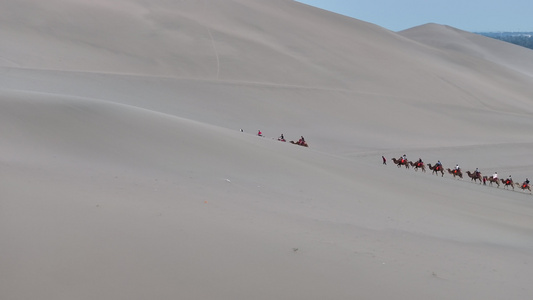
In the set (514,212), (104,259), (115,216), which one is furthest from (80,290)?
(514,212)

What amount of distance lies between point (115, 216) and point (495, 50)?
86.8 meters

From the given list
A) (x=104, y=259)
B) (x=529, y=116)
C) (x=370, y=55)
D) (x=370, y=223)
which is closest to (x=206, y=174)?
(x=370, y=223)

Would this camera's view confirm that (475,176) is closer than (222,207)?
No

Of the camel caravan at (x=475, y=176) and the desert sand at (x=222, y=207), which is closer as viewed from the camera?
the desert sand at (x=222, y=207)

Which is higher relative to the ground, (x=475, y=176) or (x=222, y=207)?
(x=222, y=207)

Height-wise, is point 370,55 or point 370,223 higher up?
point 370,55

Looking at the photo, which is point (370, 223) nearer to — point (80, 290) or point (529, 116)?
point (80, 290)

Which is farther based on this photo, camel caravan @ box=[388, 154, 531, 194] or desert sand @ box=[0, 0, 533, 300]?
camel caravan @ box=[388, 154, 531, 194]

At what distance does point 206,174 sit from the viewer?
10.7 m

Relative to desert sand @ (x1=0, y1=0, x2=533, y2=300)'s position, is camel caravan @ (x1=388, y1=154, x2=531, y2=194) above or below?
below

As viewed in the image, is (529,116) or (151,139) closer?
(151,139)

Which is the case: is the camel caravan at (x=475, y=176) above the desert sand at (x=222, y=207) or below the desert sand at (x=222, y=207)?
below

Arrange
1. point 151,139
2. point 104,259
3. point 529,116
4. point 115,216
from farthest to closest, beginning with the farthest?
1. point 529,116
2. point 151,139
3. point 115,216
4. point 104,259

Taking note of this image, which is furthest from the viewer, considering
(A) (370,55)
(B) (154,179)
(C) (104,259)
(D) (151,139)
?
(A) (370,55)
